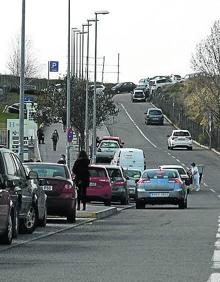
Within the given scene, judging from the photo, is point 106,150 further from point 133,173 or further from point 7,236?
point 7,236

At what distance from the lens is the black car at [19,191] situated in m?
19.7

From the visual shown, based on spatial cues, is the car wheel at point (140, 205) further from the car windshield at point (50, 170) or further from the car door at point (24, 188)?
the car door at point (24, 188)

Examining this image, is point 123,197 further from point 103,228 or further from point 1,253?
point 1,253

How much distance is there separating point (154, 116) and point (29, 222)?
3160 inches

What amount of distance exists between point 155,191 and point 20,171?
14954mm

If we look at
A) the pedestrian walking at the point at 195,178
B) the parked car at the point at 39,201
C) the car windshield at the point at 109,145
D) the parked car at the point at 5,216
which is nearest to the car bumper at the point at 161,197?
the parked car at the point at 39,201

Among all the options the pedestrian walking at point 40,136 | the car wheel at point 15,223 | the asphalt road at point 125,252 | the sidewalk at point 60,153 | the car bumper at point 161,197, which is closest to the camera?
the asphalt road at point 125,252

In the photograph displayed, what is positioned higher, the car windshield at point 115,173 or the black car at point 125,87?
the car windshield at point 115,173

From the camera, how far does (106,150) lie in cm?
6862

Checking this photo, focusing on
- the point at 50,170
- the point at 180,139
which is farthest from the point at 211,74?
the point at 50,170

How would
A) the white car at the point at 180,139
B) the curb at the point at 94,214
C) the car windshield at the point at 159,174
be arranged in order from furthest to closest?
the white car at the point at 180,139, the car windshield at the point at 159,174, the curb at the point at 94,214

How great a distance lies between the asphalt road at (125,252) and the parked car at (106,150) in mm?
36003

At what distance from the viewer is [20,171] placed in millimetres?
21359

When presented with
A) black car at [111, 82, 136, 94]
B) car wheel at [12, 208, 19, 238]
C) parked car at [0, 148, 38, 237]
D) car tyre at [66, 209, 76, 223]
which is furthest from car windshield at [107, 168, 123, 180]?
black car at [111, 82, 136, 94]
